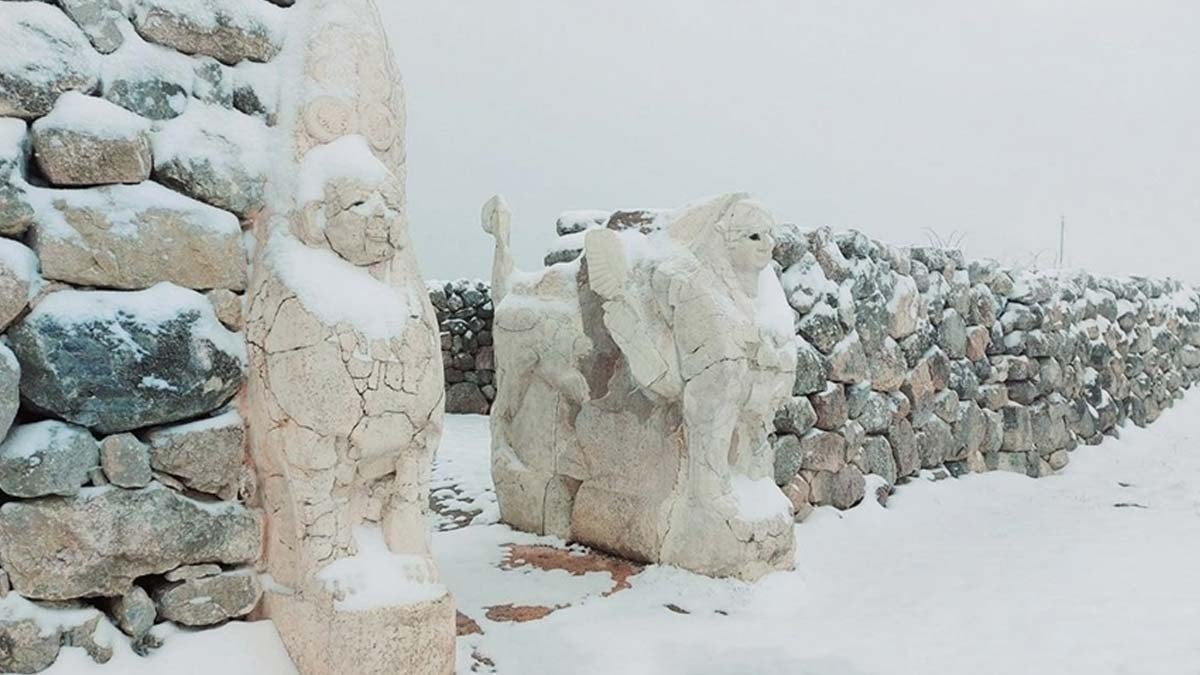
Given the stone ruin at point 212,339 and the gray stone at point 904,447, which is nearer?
the stone ruin at point 212,339

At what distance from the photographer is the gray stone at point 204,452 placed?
7.57 feet

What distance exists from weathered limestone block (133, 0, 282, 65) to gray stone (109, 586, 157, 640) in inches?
54.0

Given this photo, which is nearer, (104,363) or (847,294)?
(104,363)

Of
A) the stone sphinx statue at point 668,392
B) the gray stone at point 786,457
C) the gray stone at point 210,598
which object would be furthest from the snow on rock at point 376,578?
the gray stone at point 786,457

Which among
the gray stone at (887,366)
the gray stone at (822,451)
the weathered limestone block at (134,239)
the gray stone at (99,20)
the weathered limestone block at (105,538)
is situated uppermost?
the gray stone at (99,20)

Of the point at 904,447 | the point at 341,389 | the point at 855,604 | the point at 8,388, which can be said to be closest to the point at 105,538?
the point at 8,388

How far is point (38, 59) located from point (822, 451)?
4.37m

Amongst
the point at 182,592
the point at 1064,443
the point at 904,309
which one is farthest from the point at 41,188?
the point at 1064,443

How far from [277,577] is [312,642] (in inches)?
8.3

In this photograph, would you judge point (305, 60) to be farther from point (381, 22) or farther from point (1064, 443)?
point (1064, 443)

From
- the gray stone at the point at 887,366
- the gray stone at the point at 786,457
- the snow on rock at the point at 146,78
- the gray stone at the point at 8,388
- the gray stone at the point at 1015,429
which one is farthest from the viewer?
the gray stone at the point at 1015,429

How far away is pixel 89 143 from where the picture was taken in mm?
2201

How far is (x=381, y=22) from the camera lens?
277 cm

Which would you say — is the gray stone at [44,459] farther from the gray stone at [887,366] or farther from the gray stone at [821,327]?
the gray stone at [887,366]
